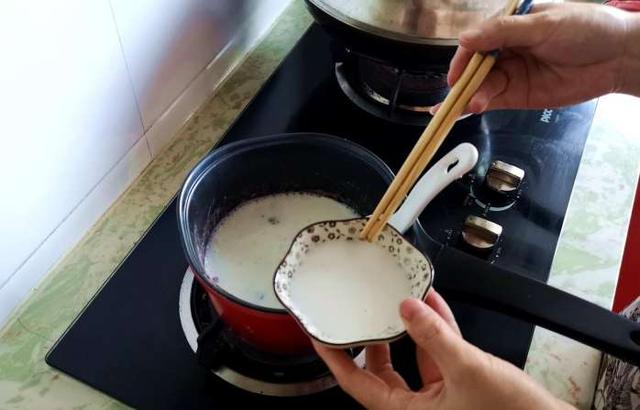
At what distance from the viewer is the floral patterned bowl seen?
0.48 meters

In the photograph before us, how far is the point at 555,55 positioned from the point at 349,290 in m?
0.38

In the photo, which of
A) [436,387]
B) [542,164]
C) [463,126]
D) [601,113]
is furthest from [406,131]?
[436,387]

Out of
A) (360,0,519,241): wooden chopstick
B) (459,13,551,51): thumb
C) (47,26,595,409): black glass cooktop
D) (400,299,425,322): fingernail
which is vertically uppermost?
(459,13,551,51): thumb

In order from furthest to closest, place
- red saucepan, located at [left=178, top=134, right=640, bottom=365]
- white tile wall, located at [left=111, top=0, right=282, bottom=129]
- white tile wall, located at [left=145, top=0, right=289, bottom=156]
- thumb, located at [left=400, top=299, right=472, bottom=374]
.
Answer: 1. white tile wall, located at [left=145, top=0, right=289, bottom=156]
2. white tile wall, located at [left=111, top=0, right=282, bottom=129]
3. red saucepan, located at [left=178, top=134, right=640, bottom=365]
4. thumb, located at [left=400, top=299, right=472, bottom=374]

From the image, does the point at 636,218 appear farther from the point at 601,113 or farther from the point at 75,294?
the point at 75,294

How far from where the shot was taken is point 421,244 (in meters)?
0.63

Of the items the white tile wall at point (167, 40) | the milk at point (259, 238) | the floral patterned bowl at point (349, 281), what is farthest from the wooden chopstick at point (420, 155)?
the white tile wall at point (167, 40)

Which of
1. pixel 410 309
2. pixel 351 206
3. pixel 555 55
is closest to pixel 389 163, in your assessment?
pixel 351 206

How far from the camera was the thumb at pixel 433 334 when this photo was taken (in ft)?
1.40

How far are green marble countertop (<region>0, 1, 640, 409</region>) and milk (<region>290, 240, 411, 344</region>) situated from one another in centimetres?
22

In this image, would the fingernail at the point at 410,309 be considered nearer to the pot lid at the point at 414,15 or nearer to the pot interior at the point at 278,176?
the pot interior at the point at 278,176

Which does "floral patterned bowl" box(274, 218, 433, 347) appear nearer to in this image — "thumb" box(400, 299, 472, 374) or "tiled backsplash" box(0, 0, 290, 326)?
"thumb" box(400, 299, 472, 374)

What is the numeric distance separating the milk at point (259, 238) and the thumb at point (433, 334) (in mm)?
193

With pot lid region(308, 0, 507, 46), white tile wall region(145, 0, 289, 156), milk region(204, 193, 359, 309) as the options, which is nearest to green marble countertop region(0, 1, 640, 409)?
white tile wall region(145, 0, 289, 156)
